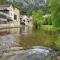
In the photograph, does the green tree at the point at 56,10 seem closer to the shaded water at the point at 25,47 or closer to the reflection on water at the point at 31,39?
the reflection on water at the point at 31,39

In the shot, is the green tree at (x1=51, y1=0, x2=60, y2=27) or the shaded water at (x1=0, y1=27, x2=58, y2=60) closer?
the shaded water at (x1=0, y1=27, x2=58, y2=60)

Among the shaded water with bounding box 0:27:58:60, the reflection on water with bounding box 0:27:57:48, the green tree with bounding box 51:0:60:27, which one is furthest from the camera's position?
the green tree with bounding box 51:0:60:27

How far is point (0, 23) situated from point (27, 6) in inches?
1657

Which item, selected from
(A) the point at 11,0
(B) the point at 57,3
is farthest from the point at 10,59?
(A) the point at 11,0

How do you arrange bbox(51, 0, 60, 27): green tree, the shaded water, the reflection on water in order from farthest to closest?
bbox(51, 0, 60, 27): green tree, the reflection on water, the shaded water

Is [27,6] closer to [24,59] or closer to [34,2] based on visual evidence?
[34,2]

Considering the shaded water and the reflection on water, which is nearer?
the shaded water

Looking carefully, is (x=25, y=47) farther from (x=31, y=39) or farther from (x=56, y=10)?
(x=56, y=10)

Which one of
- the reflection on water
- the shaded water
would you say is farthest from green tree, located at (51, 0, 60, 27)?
the shaded water

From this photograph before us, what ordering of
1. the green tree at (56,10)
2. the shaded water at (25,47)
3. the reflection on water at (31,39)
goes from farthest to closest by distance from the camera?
the green tree at (56,10) < the reflection on water at (31,39) < the shaded water at (25,47)

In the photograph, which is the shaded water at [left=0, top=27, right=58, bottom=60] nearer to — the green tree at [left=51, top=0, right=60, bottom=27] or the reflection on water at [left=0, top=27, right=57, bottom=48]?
the reflection on water at [left=0, top=27, right=57, bottom=48]

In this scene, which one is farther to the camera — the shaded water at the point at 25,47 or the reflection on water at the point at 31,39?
the reflection on water at the point at 31,39

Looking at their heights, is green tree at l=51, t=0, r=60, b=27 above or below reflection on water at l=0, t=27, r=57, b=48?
above

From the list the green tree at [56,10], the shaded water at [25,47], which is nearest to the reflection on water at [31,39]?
the shaded water at [25,47]
